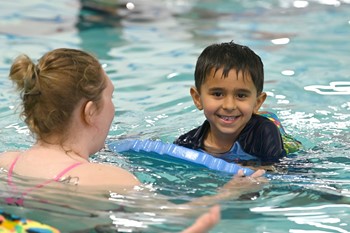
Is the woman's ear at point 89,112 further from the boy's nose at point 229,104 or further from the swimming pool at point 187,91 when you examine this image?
the boy's nose at point 229,104

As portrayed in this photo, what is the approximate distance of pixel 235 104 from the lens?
4.63 meters

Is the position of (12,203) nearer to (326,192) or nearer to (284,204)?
(284,204)

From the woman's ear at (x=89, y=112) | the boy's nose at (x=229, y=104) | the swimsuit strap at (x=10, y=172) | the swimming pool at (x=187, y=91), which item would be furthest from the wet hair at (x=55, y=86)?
the boy's nose at (x=229, y=104)

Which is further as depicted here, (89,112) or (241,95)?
(241,95)

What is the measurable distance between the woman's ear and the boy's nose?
1082mm

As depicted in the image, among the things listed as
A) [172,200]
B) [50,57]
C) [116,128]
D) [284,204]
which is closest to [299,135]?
[116,128]

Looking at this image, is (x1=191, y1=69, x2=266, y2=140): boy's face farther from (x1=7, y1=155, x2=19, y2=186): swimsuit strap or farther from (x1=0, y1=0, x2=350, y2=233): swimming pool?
(x1=7, y1=155, x2=19, y2=186): swimsuit strap

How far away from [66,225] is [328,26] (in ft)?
22.0

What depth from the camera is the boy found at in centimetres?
465

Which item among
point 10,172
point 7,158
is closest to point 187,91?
point 7,158

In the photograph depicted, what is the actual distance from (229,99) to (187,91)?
2.31m

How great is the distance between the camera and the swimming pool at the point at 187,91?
3730 mm

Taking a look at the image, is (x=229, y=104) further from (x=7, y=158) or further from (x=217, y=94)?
(x=7, y=158)

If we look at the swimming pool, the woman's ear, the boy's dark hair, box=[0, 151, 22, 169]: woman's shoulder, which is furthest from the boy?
box=[0, 151, 22, 169]: woman's shoulder
